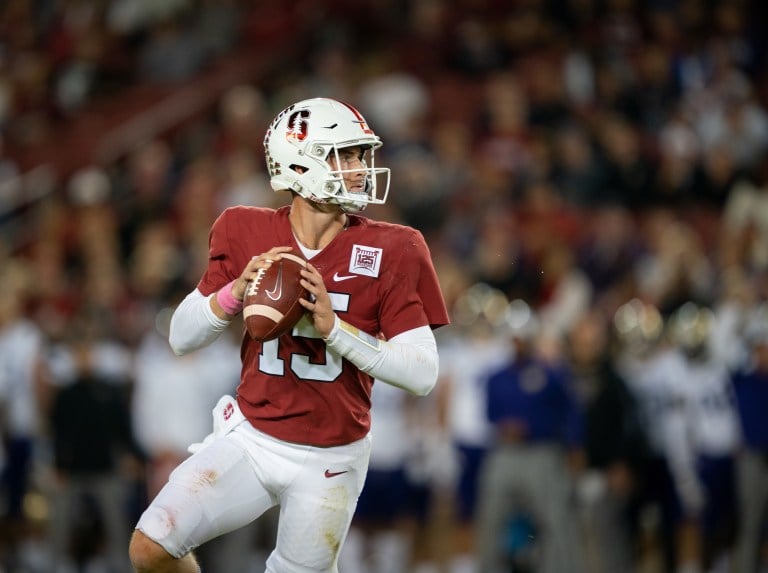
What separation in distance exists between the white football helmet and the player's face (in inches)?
0.5

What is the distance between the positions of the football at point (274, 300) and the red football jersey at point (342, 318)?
252mm

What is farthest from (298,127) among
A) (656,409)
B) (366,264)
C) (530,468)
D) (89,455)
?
(656,409)

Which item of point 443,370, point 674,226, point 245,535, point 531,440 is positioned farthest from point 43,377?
point 674,226

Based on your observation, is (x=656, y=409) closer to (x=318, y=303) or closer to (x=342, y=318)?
(x=342, y=318)

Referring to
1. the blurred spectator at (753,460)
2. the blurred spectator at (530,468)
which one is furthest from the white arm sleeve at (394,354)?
the blurred spectator at (753,460)

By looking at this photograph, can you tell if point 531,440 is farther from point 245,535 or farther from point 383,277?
point 383,277

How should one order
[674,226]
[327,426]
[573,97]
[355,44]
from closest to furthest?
[327,426]
[674,226]
[573,97]
[355,44]

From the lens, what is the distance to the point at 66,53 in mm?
13602

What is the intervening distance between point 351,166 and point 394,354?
0.67 metres

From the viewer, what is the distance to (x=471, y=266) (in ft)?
32.4

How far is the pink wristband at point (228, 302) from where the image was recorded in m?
4.32

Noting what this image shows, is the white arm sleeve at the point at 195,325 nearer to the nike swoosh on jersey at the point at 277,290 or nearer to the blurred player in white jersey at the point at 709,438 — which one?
the nike swoosh on jersey at the point at 277,290

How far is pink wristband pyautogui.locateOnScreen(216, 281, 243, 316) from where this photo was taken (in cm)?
432

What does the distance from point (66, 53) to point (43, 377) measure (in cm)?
549
